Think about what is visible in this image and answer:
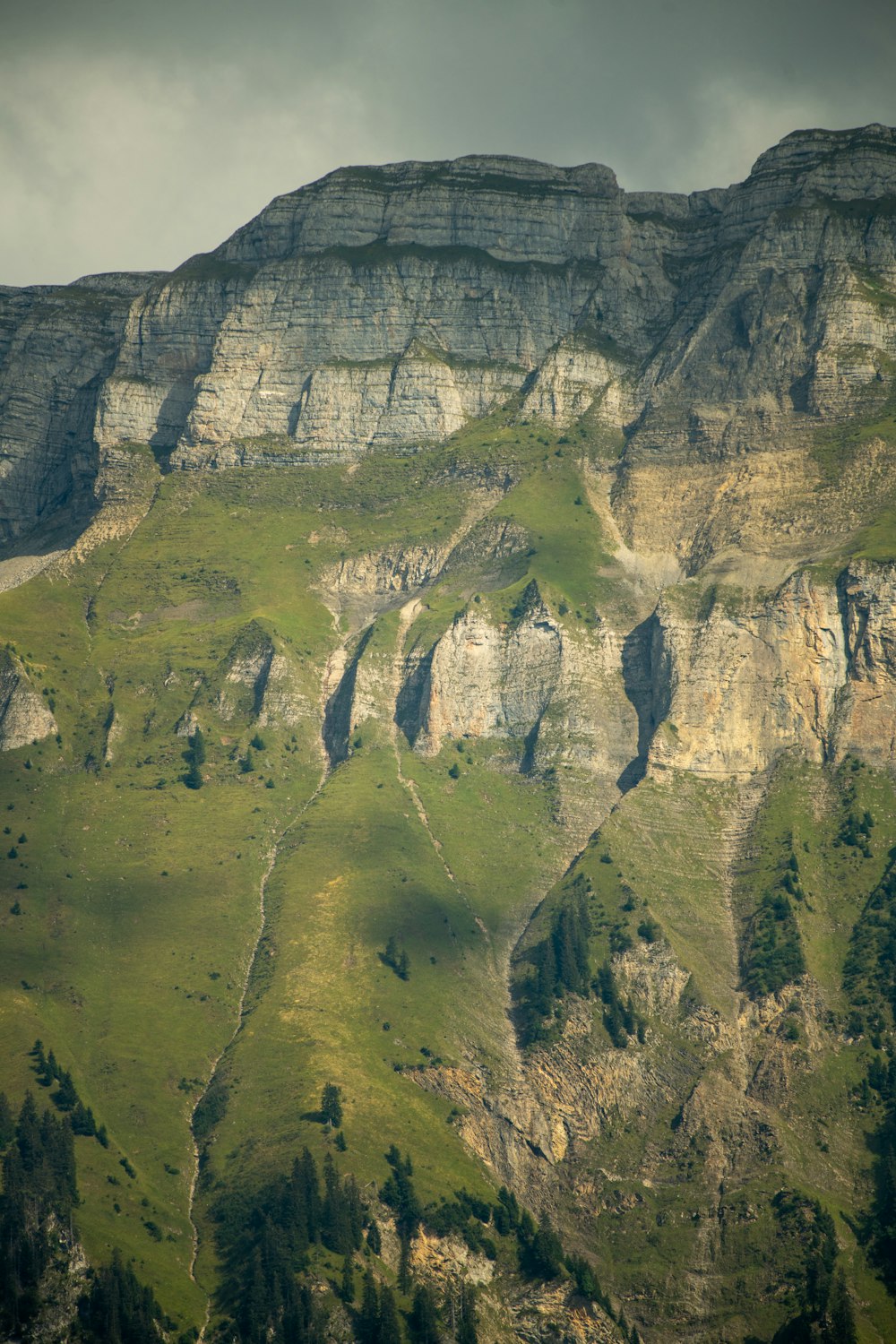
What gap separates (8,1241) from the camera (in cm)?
18462

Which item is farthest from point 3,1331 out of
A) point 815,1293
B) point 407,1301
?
point 815,1293

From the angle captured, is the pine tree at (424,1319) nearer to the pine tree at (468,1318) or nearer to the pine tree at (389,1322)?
Answer: the pine tree at (389,1322)

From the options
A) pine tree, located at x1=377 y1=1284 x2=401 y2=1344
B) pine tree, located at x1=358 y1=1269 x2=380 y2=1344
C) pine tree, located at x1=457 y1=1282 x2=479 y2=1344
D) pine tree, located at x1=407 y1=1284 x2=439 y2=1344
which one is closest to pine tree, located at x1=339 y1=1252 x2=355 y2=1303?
pine tree, located at x1=358 y1=1269 x2=380 y2=1344

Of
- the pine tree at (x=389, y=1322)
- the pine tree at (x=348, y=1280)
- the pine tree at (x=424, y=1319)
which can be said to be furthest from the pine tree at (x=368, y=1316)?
the pine tree at (x=424, y=1319)

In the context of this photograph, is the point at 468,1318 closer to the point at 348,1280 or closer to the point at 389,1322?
the point at 389,1322

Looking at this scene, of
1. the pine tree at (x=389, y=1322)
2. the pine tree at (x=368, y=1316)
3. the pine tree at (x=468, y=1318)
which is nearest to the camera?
the pine tree at (x=389, y=1322)

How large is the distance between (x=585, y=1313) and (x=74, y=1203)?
2107 inches

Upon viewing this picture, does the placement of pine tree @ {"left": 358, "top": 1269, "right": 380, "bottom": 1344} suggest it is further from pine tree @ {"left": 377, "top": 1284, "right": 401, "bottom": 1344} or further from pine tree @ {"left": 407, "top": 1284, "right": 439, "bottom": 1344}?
pine tree @ {"left": 407, "top": 1284, "right": 439, "bottom": 1344}

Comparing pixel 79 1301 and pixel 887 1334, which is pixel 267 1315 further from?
pixel 887 1334

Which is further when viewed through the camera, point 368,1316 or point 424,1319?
point 424,1319

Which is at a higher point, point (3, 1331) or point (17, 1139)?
point (17, 1139)

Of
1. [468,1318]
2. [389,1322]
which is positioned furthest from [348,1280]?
[468,1318]

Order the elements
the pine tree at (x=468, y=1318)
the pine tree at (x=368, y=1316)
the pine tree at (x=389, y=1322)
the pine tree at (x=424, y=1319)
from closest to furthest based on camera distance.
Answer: the pine tree at (x=389, y=1322), the pine tree at (x=368, y=1316), the pine tree at (x=424, y=1319), the pine tree at (x=468, y=1318)

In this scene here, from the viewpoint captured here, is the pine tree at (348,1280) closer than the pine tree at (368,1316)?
No
